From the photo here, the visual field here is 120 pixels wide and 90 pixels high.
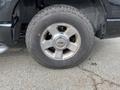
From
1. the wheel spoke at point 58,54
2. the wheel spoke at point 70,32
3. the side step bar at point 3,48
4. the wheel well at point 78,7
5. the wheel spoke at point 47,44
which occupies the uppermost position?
the wheel well at point 78,7

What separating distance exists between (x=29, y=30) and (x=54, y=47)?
428 millimetres

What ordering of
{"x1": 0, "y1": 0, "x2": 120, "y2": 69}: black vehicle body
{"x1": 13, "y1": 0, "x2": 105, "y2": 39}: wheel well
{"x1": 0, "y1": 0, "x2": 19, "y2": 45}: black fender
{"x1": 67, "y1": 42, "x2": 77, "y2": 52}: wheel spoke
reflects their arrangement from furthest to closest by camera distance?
{"x1": 13, "y1": 0, "x2": 105, "y2": 39}: wheel well → {"x1": 67, "y1": 42, "x2": 77, "y2": 52}: wheel spoke → {"x1": 0, "y1": 0, "x2": 120, "y2": 69}: black vehicle body → {"x1": 0, "y1": 0, "x2": 19, "y2": 45}: black fender

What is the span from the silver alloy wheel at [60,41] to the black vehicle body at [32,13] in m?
0.42

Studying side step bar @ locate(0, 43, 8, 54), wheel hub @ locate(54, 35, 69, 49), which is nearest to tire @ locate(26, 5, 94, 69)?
wheel hub @ locate(54, 35, 69, 49)

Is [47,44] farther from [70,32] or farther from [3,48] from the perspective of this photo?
[3,48]

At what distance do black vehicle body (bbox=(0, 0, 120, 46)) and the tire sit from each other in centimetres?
23

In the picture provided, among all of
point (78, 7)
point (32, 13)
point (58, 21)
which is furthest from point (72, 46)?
point (32, 13)

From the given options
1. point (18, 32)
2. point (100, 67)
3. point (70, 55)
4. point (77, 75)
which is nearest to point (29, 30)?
point (18, 32)

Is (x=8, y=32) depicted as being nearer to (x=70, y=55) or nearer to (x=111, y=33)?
(x=70, y=55)

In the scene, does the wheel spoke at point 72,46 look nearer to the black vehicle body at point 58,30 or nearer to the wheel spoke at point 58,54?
the black vehicle body at point 58,30

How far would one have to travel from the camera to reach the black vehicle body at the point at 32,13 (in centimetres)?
333

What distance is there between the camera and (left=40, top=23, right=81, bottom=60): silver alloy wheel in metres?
3.47

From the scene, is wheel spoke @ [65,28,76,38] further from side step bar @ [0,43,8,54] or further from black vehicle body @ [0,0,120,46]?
side step bar @ [0,43,8,54]

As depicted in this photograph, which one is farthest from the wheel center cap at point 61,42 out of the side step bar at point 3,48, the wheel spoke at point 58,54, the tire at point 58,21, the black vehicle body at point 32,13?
the side step bar at point 3,48
